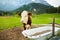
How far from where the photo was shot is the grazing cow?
1.91m

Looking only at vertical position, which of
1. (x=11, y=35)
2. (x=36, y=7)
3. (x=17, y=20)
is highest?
(x=36, y=7)

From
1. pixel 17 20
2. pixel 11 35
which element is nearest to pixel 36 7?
pixel 17 20

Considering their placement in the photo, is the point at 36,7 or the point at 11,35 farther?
the point at 36,7

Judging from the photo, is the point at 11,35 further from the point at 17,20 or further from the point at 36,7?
the point at 36,7

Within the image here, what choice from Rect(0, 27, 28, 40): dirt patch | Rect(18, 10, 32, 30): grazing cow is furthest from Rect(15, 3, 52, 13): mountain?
Rect(0, 27, 28, 40): dirt patch

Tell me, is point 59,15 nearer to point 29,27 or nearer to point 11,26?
point 29,27

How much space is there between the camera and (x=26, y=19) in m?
1.93

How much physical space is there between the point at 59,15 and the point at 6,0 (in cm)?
79

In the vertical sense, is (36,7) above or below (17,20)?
above

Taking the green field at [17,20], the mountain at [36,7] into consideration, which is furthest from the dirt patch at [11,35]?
the mountain at [36,7]

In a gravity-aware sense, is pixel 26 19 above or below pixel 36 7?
below

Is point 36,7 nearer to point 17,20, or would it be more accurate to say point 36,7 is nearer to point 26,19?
point 26,19

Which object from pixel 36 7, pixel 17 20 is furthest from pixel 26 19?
pixel 36 7

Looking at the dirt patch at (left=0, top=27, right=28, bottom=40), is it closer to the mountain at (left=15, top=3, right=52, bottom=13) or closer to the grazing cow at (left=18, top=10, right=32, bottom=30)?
the grazing cow at (left=18, top=10, right=32, bottom=30)
